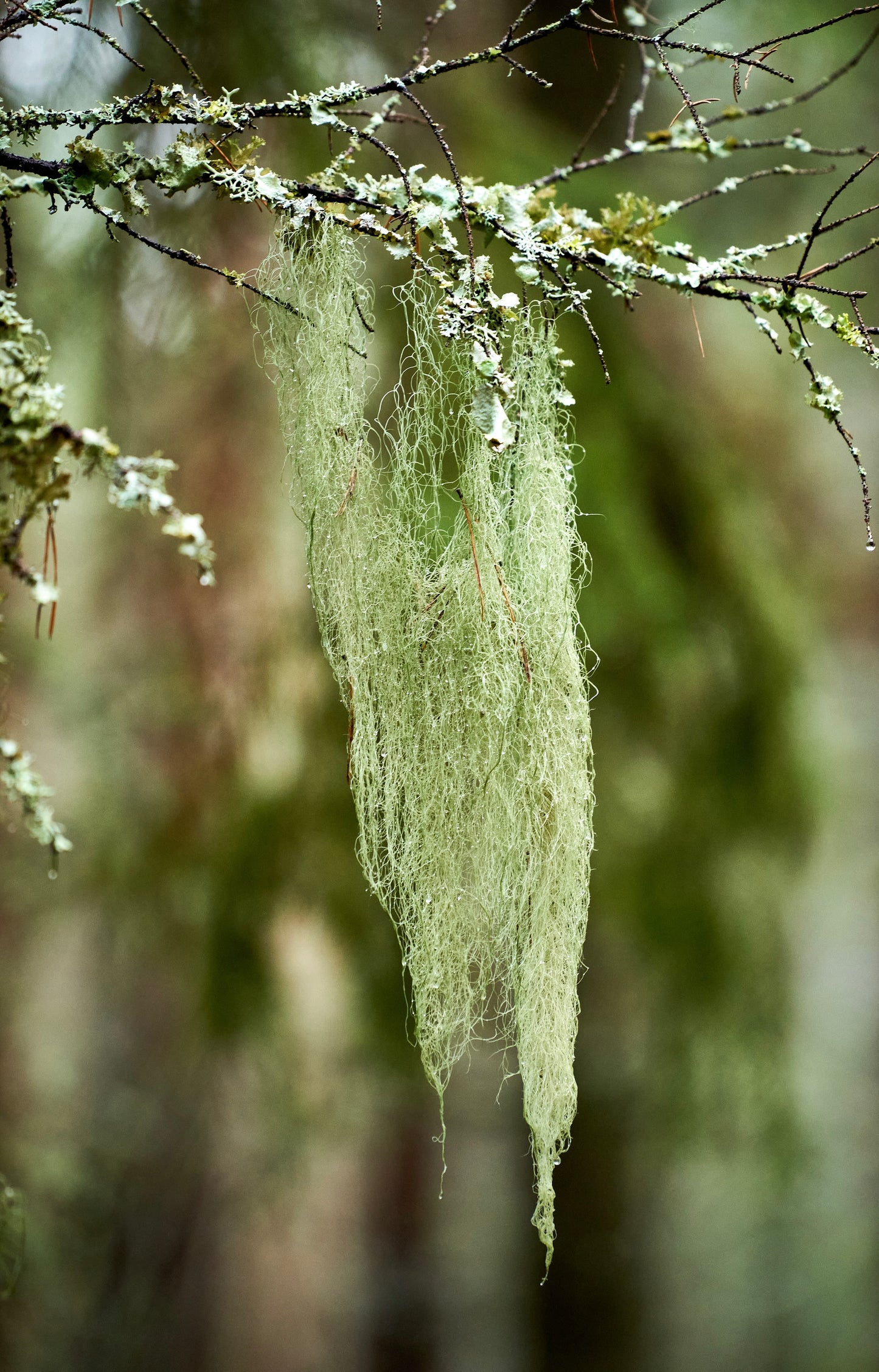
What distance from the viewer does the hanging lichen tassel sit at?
766 millimetres

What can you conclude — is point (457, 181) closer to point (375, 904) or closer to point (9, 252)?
point (9, 252)

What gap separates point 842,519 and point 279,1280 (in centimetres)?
300

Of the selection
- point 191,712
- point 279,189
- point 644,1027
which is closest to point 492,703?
point 279,189

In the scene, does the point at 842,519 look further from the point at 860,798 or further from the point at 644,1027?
the point at 644,1027

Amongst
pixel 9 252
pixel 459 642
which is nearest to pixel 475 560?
pixel 459 642

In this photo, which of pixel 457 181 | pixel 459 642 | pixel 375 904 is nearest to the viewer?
pixel 457 181

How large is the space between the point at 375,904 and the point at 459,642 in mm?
1229

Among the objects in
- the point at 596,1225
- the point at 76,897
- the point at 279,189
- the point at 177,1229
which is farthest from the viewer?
the point at 177,1229

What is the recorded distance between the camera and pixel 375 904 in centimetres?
189

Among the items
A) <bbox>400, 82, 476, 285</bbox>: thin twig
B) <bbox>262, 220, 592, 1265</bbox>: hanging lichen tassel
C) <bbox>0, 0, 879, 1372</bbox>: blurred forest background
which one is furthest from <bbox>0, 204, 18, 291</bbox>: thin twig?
<bbox>0, 0, 879, 1372</bbox>: blurred forest background

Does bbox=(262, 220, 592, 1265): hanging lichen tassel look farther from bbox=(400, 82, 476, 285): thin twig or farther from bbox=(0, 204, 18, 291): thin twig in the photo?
bbox=(0, 204, 18, 291): thin twig

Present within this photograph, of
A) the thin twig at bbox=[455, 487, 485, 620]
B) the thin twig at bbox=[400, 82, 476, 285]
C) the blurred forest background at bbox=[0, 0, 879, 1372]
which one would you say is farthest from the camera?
the blurred forest background at bbox=[0, 0, 879, 1372]

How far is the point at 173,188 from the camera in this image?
28.0 inches

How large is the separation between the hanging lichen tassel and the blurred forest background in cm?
90
